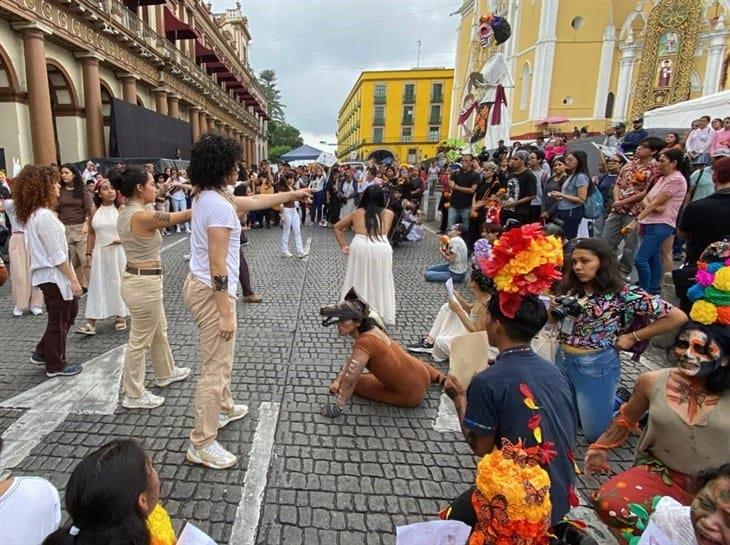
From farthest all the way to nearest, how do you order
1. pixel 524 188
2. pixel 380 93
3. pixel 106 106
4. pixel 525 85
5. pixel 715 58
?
pixel 380 93 → pixel 525 85 → pixel 715 58 → pixel 106 106 → pixel 524 188

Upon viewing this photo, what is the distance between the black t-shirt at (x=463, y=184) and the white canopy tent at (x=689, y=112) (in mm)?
5980

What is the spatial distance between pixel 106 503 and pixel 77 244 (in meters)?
5.67

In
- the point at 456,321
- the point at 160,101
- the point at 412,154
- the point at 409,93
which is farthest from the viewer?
the point at 412,154

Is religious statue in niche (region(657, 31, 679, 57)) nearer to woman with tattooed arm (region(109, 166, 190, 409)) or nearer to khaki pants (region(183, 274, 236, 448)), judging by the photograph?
woman with tattooed arm (region(109, 166, 190, 409))

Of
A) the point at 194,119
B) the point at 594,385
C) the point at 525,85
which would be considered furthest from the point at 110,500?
the point at 525,85

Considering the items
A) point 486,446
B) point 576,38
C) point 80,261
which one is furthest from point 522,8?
point 486,446

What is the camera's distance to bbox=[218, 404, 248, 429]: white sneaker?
3370 mm

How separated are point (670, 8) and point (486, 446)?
33.7 m

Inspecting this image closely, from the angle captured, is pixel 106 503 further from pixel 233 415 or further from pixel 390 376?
pixel 390 376

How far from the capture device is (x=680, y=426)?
2.12 meters

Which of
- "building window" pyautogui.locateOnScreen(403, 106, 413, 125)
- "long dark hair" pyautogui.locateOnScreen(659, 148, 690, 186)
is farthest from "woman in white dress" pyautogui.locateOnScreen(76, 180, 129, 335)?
"building window" pyautogui.locateOnScreen(403, 106, 413, 125)

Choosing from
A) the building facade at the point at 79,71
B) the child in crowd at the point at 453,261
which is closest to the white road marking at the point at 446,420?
the child in crowd at the point at 453,261

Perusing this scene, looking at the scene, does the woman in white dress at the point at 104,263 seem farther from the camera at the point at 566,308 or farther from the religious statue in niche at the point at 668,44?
the religious statue in niche at the point at 668,44

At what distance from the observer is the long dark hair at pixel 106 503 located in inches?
52.7
